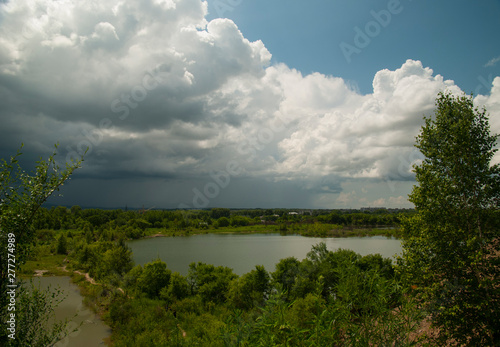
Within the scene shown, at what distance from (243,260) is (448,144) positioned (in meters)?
38.5

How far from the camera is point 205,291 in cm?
2541

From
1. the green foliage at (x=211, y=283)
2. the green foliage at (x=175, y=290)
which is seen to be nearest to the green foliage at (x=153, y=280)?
the green foliage at (x=175, y=290)

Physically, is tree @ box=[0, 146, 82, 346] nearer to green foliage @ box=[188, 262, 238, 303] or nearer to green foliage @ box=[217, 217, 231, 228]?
green foliage @ box=[188, 262, 238, 303]

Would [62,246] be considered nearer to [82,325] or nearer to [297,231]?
[82,325]

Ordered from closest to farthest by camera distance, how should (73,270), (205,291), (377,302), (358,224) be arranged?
(377,302)
(205,291)
(73,270)
(358,224)

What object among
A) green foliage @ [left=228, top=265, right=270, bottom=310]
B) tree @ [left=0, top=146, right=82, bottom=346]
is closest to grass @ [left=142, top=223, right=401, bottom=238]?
green foliage @ [left=228, top=265, right=270, bottom=310]

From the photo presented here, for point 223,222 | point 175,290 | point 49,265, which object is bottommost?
point 49,265

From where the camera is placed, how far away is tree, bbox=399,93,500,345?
29.9ft

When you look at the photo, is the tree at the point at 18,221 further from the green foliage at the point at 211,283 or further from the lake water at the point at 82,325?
the green foliage at the point at 211,283

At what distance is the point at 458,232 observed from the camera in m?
9.92

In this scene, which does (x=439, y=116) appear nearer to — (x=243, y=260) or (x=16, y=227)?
(x=16, y=227)

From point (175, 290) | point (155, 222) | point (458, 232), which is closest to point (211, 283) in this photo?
point (175, 290)

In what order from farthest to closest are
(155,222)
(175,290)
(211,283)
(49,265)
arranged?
(155,222) < (49,265) < (175,290) < (211,283)

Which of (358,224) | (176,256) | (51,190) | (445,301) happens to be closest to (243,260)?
(176,256)
